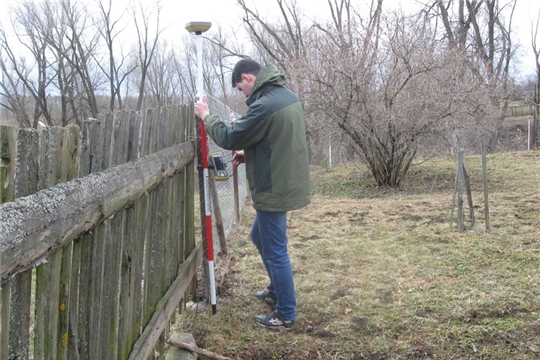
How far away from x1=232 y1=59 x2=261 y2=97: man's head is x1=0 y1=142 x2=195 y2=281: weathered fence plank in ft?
3.86

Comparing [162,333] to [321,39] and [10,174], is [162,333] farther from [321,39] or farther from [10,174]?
[321,39]

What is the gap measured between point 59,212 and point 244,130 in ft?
5.11

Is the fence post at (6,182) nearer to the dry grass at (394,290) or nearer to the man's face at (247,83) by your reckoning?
the dry grass at (394,290)

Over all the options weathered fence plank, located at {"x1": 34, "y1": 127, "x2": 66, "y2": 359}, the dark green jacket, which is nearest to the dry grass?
the dark green jacket

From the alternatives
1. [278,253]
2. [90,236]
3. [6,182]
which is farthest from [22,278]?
[278,253]

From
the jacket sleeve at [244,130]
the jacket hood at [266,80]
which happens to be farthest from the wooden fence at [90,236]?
the jacket hood at [266,80]

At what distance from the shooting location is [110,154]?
1763 millimetres

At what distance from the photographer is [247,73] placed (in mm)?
2990

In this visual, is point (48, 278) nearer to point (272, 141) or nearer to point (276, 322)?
point (272, 141)

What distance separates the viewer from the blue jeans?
2947mm

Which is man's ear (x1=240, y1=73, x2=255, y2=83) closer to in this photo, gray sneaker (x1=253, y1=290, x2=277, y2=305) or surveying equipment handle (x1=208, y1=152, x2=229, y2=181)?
surveying equipment handle (x1=208, y1=152, x2=229, y2=181)

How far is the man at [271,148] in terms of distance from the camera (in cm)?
275

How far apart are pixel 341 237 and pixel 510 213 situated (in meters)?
2.53

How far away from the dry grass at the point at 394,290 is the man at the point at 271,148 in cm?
36
